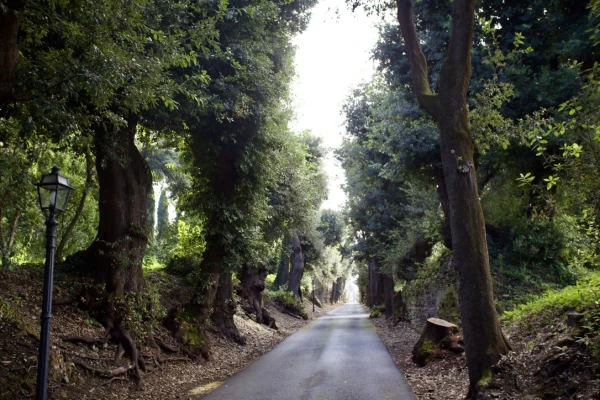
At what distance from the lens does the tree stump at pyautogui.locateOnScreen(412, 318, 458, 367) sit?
1076 cm

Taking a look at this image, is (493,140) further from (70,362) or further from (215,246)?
(70,362)

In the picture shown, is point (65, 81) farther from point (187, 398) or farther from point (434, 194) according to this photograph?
point (434, 194)

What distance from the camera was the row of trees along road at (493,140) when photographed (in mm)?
6816

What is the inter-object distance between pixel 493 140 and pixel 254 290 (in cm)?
1616

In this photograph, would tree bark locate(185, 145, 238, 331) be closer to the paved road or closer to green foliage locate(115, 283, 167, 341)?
green foliage locate(115, 283, 167, 341)

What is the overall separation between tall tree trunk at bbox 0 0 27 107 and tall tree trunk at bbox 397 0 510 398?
6.18m

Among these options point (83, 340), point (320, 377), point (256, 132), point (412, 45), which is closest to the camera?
point (412, 45)

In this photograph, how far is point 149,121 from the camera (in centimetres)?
1123

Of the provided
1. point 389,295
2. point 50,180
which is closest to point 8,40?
point 50,180

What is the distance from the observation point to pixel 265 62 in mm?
12047

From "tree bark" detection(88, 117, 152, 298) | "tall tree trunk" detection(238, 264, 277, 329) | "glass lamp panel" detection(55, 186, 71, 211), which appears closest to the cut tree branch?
"glass lamp panel" detection(55, 186, 71, 211)

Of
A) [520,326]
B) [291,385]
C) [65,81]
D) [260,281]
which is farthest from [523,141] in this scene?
[260,281]

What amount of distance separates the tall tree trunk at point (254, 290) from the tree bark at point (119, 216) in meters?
11.2

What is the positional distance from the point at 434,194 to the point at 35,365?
53.5ft
